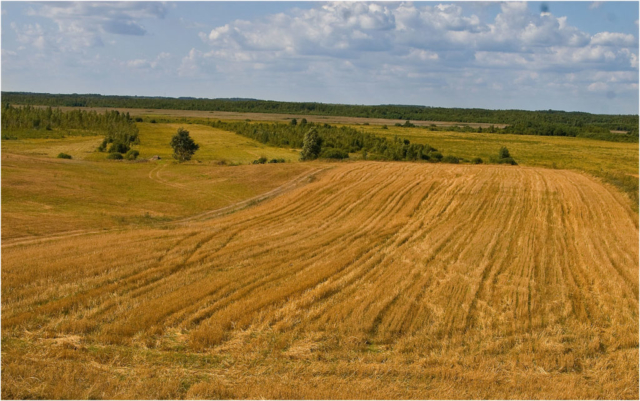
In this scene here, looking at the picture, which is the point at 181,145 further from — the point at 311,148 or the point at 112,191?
the point at 112,191

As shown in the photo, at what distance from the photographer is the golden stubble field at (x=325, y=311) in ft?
34.2

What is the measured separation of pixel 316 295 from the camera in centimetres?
1603

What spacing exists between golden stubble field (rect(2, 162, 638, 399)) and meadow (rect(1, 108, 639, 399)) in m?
0.06

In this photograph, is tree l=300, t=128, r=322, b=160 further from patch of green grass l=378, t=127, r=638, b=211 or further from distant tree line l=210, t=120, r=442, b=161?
patch of green grass l=378, t=127, r=638, b=211

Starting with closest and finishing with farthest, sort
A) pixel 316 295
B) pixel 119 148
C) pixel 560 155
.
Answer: pixel 316 295
pixel 119 148
pixel 560 155

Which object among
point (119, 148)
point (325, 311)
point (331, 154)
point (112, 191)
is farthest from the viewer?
point (119, 148)

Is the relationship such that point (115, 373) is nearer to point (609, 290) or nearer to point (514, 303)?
point (514, 303)

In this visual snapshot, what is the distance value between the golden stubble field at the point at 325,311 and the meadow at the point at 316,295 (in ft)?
0.20

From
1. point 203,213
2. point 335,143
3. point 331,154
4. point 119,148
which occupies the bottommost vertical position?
point 203,213

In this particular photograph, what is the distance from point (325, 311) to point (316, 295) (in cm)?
135

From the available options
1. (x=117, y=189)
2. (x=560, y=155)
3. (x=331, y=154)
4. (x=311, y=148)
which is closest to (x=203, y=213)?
(x=117, y=189)

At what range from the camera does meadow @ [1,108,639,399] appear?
10.6m

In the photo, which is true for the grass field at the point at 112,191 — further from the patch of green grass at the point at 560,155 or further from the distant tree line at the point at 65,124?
the distant tree line at the point at 65,124

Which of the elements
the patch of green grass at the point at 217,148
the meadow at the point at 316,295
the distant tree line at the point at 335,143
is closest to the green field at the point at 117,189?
the meadow at the point at 316,295
